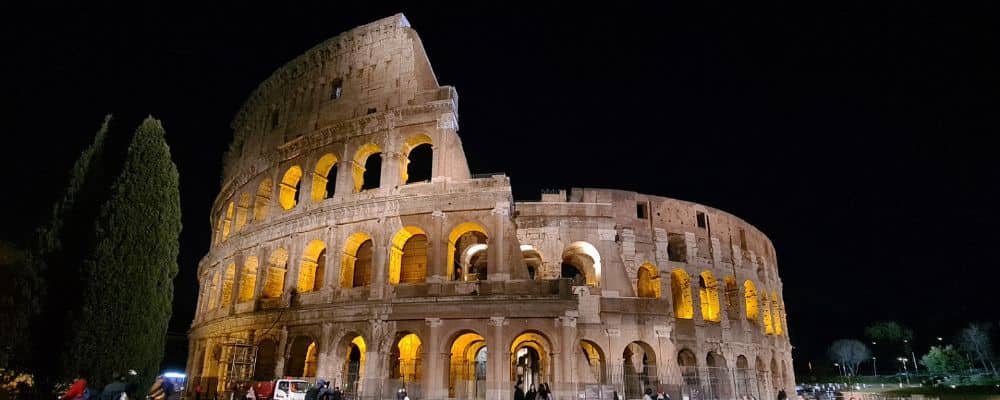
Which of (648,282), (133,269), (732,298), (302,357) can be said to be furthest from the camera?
(732,298)

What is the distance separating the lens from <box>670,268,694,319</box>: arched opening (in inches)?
965

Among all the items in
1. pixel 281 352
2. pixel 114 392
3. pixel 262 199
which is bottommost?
pixel 114 392

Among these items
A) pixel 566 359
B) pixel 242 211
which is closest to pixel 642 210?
pixel 566 359

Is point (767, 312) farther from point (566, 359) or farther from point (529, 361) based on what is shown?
point (566, 359)

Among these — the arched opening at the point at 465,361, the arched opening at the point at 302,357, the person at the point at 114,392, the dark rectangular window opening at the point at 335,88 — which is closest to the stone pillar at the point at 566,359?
the arched opening at the point at 465,361

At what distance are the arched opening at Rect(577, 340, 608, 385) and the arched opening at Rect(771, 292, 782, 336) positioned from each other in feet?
38.5

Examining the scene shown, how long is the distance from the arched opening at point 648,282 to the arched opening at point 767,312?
6967 mm

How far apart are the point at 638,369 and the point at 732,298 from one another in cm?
770

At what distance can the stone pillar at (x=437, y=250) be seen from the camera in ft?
63.4

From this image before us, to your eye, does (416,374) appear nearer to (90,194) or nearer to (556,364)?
(556,364)

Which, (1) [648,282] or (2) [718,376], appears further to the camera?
(1) [648,282]

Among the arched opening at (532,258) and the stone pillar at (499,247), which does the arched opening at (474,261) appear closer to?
the arched opening at (532,258)

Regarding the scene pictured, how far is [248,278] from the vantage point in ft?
79.8

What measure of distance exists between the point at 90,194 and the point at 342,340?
10026mm
